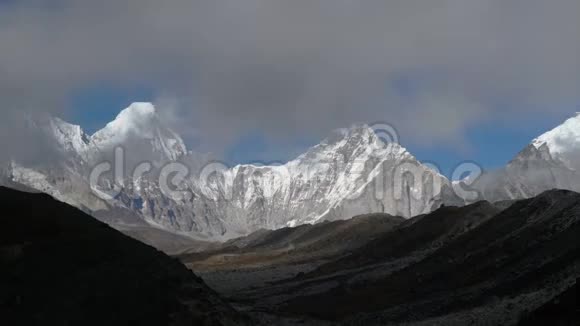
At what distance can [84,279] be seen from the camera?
44438 mm

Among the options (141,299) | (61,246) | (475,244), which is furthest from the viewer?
(475,244)

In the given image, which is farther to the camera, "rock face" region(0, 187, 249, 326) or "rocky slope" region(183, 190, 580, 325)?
"rocky slope" region(183, 190, 580, 325)

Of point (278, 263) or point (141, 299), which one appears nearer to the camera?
point (141, 299)

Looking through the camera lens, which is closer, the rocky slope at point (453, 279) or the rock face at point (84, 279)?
the rock face at point (84, 279)

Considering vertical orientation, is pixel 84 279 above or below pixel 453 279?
above

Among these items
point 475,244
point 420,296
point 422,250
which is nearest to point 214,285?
point 422,250

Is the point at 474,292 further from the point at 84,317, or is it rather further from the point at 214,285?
the point at 214,285

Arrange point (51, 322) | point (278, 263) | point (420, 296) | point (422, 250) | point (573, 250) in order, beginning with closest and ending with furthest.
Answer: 1. point (51, 322)
2. point (573, 250)
3. point (420, 296)
4. point (422, 250)
5. point (278, 263)

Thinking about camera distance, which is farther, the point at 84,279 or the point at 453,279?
the point at 453,279

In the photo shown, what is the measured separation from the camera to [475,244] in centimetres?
8519

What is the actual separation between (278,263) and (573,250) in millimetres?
92975

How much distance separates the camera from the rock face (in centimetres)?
4156

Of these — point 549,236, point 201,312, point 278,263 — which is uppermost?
point 278,263

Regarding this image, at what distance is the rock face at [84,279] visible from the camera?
136 ft
